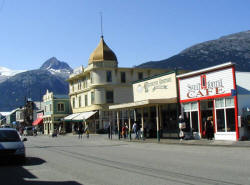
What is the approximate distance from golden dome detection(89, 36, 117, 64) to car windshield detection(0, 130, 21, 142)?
40.4 m

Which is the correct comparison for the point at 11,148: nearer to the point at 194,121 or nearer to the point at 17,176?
the point at 17,176

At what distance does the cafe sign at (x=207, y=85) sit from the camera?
24094 millimetres

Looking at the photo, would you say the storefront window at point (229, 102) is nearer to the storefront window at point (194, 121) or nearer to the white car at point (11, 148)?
the storefront window at point (194, 121)

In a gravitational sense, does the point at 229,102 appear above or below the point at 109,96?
below

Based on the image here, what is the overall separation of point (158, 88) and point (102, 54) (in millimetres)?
25071

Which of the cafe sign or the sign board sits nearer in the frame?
the cafe sign

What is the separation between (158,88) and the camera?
32.6 meters

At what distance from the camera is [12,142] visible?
14570 millimetres

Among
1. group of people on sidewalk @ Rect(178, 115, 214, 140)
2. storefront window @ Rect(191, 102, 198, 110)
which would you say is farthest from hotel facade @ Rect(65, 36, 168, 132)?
group of people on sidewalk @ Rect(178, 115, 214, 140)

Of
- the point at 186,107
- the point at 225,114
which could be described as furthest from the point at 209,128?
the point at 186,107

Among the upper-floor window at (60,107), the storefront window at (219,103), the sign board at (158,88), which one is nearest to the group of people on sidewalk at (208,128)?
the storefront window at (219,103)

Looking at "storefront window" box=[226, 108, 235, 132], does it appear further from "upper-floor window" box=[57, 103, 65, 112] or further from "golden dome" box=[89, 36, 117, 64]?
"upper-floor window" box=[57, 103, 65, 112]

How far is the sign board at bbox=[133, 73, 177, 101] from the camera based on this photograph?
3030cm

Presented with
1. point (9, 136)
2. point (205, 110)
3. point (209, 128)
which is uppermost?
→ point (205, 110)
